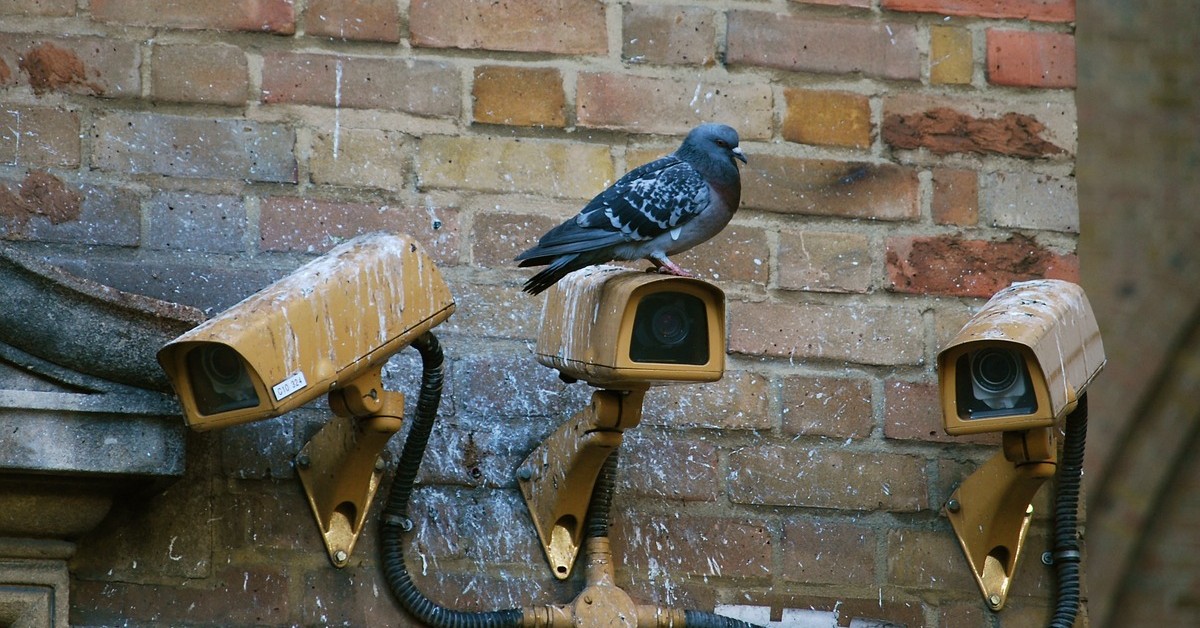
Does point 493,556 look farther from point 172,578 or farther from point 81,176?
point 81,176

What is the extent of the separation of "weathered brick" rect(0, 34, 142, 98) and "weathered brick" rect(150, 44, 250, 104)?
30 millimetres

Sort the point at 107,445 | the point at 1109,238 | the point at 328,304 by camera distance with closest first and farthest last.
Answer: the point at 328,304
the point at 107,445
the point at 1109,238

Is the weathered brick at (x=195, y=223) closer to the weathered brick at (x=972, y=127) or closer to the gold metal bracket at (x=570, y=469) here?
the gold metal bracket at (x=570, y=469)

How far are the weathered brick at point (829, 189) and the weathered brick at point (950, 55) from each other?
0.17m

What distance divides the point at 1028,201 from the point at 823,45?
371mm

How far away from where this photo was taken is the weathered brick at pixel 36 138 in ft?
7.52

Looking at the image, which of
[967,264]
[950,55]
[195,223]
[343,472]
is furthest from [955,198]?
[195,223]

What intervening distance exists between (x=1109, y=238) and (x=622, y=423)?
1.99 meters

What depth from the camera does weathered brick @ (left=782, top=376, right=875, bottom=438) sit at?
7.86 feet

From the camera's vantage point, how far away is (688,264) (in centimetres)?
244

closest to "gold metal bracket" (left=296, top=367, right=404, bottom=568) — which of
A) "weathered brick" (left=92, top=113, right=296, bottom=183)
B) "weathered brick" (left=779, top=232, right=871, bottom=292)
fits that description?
"weathered brick" (left=92, top=113, right=296, bottom=183)

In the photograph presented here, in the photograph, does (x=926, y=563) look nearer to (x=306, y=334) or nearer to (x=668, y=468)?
(x=668, y=468)

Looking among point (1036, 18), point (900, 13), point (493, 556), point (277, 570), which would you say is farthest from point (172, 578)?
point (1036, 18)

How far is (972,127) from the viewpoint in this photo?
251 centimetres
